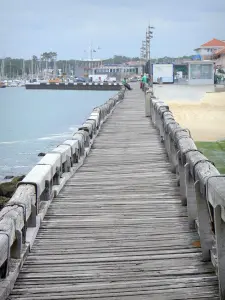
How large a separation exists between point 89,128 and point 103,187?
5.04m

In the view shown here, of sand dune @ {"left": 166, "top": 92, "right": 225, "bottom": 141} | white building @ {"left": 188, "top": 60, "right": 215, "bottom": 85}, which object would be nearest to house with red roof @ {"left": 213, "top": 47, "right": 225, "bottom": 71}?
white building @ {"left": 188, "top": 60, "right": 215, "bottom": 85}

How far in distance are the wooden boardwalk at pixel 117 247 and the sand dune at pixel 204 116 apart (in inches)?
795

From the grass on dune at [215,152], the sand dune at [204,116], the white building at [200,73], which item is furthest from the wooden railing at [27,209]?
the white building at [200,73]

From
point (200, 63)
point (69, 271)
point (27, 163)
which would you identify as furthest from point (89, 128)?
point (200, 63)

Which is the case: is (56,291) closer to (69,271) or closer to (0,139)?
(69,271)

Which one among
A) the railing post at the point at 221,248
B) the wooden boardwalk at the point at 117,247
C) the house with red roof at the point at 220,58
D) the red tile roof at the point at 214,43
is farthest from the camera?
the red tile roof at the point at 214,43

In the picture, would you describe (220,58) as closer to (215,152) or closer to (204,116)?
(204,116)

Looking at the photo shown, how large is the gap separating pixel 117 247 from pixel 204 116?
36.0 m

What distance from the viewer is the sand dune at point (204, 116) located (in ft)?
103

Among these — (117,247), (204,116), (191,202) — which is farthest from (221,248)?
(204,116)

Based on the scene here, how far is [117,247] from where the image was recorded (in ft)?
20.1

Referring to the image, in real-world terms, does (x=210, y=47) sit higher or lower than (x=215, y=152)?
higher

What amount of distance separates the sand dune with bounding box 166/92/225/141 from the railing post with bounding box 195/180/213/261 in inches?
896

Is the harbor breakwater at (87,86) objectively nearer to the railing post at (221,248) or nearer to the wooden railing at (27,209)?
the wooden railing at (27,209)
